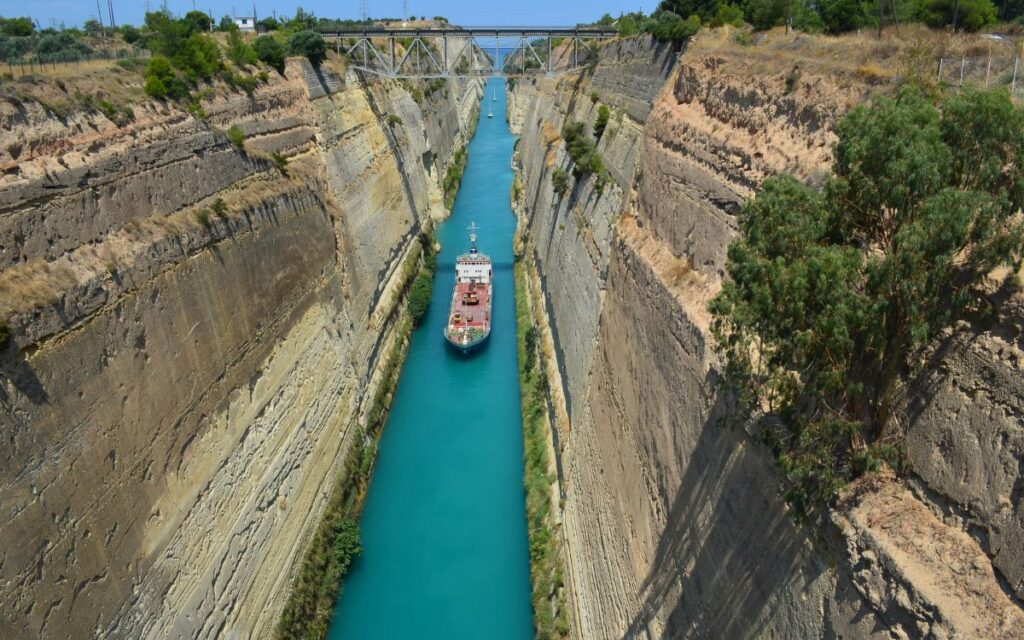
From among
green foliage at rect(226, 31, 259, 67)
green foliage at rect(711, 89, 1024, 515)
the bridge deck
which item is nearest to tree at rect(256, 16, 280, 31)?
the bridge deck

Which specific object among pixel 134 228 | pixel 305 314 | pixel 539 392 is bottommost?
pixel 539 392

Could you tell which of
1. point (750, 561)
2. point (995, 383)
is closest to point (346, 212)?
point (750, 561)

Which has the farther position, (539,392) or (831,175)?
(539,392)

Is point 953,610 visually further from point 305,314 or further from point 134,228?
point 305,314

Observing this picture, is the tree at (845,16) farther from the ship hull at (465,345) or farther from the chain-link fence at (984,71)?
the ship hull at (465,345)

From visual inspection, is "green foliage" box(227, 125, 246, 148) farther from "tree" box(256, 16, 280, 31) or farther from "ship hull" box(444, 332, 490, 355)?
"tree" box(256, 16, 280, 31)

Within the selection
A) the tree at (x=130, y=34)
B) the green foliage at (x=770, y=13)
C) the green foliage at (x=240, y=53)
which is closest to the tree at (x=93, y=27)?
the tree at (x=130, y=34)

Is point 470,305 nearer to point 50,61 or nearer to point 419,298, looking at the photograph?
point 419,298

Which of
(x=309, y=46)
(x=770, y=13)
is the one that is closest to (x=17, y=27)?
(x=309, y=46)
